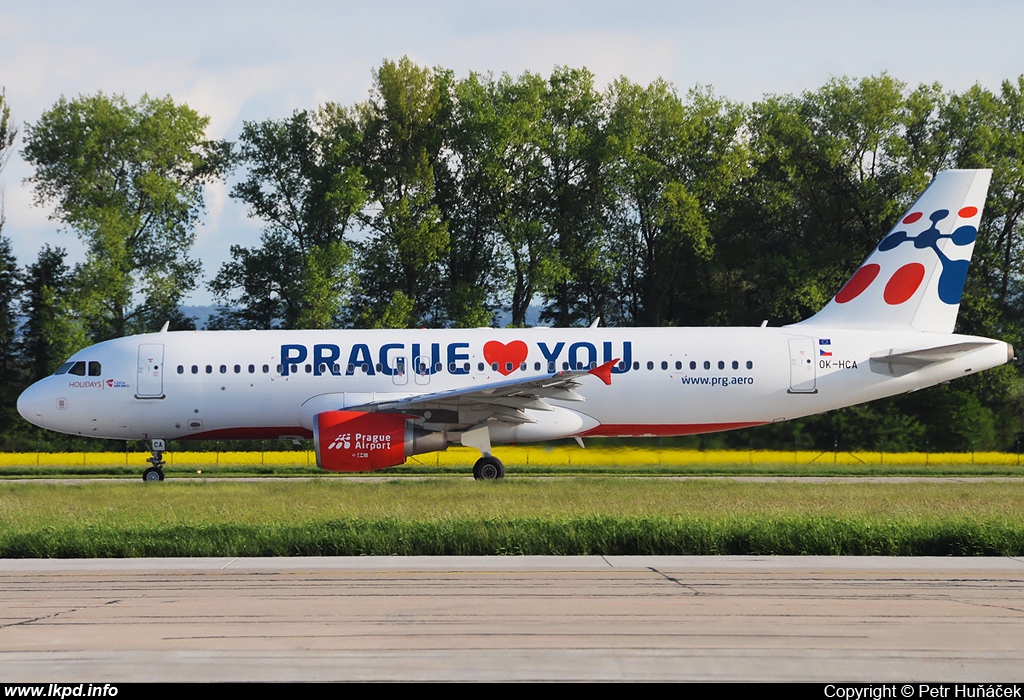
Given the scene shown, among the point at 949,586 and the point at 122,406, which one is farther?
the point at 122,406

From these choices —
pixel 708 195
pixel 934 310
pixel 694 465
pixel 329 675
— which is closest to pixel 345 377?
pixel 694 465

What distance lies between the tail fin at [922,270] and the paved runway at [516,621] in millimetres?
15868

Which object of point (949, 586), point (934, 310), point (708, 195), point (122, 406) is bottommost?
point (949, 586)

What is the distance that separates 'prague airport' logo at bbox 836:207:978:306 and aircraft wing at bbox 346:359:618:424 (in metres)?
7.40

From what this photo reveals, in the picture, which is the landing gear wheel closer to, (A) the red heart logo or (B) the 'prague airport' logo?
(A) the red heart logo

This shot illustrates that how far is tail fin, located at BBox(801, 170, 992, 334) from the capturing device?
28.5 meters

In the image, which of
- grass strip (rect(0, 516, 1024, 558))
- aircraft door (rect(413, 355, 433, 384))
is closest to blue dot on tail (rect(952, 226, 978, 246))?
aircraft door (rect(413, 355, 433, 384))

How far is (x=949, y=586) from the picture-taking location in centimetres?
1153

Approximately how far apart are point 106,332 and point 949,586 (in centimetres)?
3928

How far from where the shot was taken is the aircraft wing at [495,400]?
24.8 metres

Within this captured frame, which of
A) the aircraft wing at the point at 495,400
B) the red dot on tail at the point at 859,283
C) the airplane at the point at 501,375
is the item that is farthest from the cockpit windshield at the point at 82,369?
the red dot on tail at the point at 859,283

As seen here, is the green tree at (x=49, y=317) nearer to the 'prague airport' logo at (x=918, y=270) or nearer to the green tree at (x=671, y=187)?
the green tree at (x=671, y=187)

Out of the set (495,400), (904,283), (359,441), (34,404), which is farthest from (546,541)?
(34,404)
